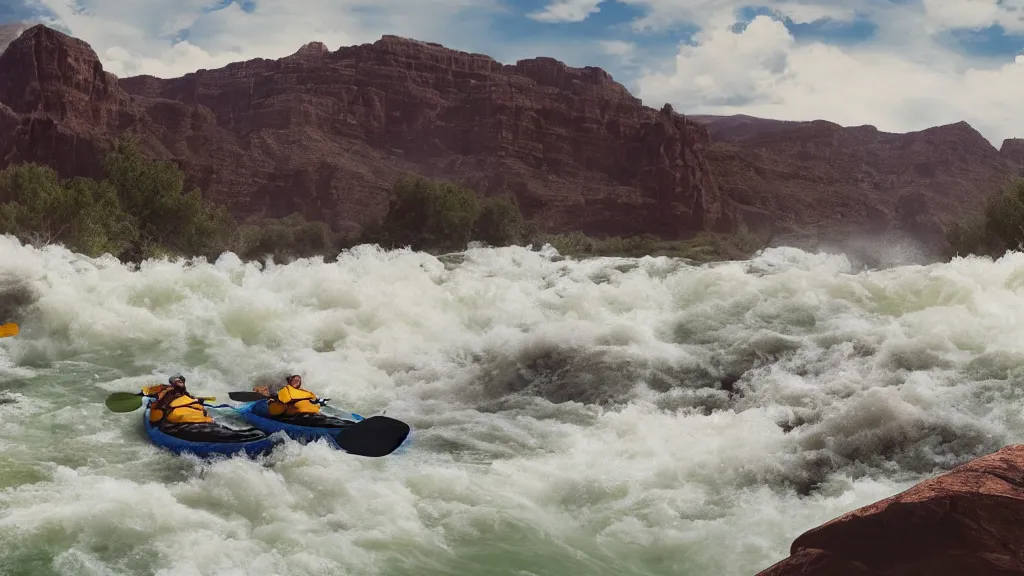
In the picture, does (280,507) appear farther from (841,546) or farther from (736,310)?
(736,310)

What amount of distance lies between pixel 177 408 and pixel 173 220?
27478 mm

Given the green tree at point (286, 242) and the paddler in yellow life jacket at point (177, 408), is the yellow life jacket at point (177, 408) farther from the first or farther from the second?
the green tree at point (286, 242)

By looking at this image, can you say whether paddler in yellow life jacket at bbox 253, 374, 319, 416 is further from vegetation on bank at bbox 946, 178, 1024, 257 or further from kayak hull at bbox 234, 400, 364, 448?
vegetation on bank at bbox 946, 178, 1024, 257

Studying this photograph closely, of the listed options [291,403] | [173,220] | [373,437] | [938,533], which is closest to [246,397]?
[291,403]

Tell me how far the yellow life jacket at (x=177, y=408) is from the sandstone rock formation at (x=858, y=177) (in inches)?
3310

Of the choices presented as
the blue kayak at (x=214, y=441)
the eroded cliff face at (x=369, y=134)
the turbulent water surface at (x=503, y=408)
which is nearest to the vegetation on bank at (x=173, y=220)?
the turbulent water surface at (x=503, y=408)

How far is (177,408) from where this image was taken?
10.3 meters

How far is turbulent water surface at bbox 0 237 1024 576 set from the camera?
790 centimetres

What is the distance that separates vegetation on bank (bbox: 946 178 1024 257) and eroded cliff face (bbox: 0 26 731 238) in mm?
49004

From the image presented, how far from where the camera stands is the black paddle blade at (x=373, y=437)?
32.6 ft

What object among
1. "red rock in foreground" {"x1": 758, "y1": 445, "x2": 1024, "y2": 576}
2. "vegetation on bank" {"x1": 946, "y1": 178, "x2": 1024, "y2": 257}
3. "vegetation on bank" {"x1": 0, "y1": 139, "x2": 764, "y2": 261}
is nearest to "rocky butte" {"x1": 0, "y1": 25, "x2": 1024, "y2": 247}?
"vegetation on bank" {"x1": 0, "y1": 139, "x2": 764, "y2": 261}

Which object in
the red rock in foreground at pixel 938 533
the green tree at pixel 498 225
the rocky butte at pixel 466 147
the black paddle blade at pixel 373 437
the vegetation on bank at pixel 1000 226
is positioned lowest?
the black paddle blade at pixel 373 437

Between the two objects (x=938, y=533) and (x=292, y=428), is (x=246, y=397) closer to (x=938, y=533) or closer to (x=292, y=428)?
(x=292, y=428)

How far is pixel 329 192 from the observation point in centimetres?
8338
